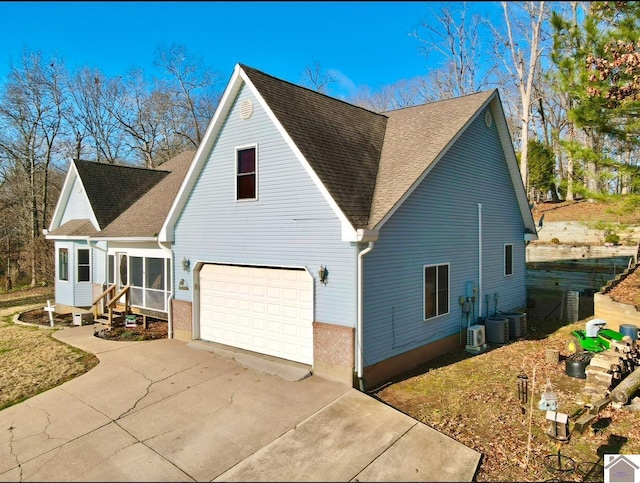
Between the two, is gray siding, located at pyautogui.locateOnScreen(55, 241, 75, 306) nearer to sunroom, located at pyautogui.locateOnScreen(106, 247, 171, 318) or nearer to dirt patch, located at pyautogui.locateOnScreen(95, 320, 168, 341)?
sunroom, located at pyautogui.locateOnScreen(106, 247, 171, 318)

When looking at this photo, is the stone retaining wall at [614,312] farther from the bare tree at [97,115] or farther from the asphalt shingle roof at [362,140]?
the bare tree at [97,115]

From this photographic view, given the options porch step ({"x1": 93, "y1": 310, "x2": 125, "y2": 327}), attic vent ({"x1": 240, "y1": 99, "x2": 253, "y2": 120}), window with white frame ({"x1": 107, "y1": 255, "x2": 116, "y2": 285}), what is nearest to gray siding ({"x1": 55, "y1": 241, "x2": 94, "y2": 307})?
window with white frame ({"x1": 107, "y1": 255, "x2": 116, "y2": 285})

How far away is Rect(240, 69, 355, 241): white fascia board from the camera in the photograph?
27.3ft

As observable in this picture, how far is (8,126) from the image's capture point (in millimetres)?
30984

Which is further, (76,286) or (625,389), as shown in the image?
(76,286)

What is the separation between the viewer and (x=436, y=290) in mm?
10797

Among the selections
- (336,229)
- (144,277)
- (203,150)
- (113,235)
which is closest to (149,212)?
(113,235)

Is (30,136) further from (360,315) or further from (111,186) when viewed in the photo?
(360,315)

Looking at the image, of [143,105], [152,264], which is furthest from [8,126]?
[152,264]

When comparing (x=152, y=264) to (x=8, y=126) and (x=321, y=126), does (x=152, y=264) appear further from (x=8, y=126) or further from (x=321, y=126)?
(x=8, y=126)

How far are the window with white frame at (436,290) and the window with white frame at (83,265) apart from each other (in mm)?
14232

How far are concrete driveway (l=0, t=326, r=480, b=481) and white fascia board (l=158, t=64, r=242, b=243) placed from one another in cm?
452

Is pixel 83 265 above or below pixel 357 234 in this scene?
below

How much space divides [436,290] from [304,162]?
16.0ft
